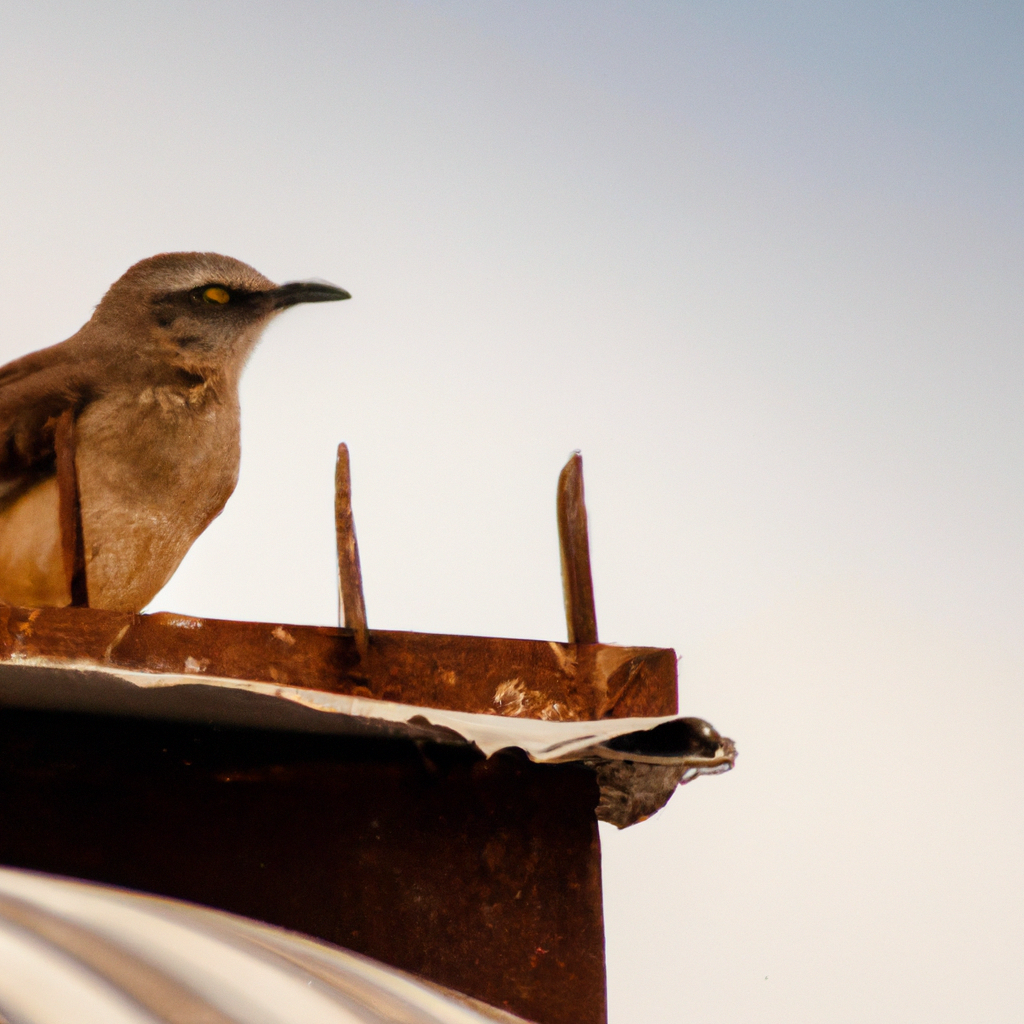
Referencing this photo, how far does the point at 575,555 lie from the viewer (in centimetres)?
306

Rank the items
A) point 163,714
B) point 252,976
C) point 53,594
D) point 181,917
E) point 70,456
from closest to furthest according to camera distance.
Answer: point 252,976 < point 181,917 < point 163,714 < point 70,456 < point 53,594

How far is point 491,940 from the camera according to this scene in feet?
10.1

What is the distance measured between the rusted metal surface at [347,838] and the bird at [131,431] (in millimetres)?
583

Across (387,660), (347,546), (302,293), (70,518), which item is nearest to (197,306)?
(302,293)

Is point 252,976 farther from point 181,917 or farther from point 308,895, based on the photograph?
point 308,895

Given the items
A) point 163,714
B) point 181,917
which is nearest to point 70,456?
point 163,714

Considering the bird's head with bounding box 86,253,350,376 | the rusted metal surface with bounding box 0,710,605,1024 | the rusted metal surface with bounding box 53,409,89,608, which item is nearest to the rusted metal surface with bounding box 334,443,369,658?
the rusted metal surface with bounding box 0,710,605,1024

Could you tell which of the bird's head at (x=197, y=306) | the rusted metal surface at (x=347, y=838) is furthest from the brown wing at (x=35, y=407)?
the rusted metal surface at (x=347, y=838)

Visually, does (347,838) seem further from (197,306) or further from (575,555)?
(197,306)

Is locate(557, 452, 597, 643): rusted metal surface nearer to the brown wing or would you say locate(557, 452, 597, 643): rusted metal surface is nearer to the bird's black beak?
the brown wing

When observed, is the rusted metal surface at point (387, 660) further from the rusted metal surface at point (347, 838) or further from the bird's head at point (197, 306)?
the bird's head at point (197, 306)

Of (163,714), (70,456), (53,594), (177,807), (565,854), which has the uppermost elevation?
(70,456)

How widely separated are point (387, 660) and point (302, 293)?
7.56ft

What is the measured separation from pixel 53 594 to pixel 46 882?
166 centimetres
